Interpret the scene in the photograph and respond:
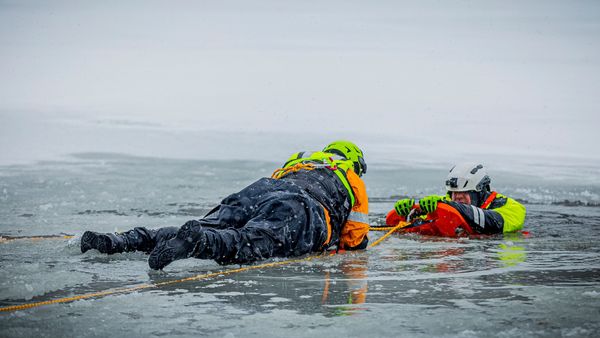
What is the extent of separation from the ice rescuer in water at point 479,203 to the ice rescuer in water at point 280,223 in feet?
4.33


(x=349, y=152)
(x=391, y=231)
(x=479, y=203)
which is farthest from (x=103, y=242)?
(x=479, y=203)

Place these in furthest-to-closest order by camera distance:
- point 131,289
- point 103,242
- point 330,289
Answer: point 103,242, point 330,289, point 131,289

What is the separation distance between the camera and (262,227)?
226 inches

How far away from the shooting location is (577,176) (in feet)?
48.2

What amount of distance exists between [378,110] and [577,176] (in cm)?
1153

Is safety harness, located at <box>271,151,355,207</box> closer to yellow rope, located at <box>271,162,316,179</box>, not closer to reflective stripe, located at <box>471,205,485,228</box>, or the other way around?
yellow rope, located at <box>271,162,316,179</box>

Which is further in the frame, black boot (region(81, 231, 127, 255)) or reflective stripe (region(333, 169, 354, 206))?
reflective stripe (region(333, 169, 354, 206))

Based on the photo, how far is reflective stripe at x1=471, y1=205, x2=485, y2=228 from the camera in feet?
24.9

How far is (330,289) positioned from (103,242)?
5.86 ft

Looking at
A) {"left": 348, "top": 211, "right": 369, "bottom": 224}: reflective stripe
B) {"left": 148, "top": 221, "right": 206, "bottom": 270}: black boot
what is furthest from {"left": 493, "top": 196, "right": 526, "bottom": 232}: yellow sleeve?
{"left": 148, "top": 221, "right": 206, "bottom": 270}: black boot

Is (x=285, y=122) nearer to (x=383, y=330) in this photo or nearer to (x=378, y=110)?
(x=378, y=110)

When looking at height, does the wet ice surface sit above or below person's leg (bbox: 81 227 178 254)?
below

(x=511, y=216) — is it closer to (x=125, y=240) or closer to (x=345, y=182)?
(x=345, y=182)

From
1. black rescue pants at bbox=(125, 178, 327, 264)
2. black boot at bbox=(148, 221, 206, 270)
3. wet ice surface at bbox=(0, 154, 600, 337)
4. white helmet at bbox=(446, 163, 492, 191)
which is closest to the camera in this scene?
wet ice surface at bbox=(0, 154, 600, 337)
